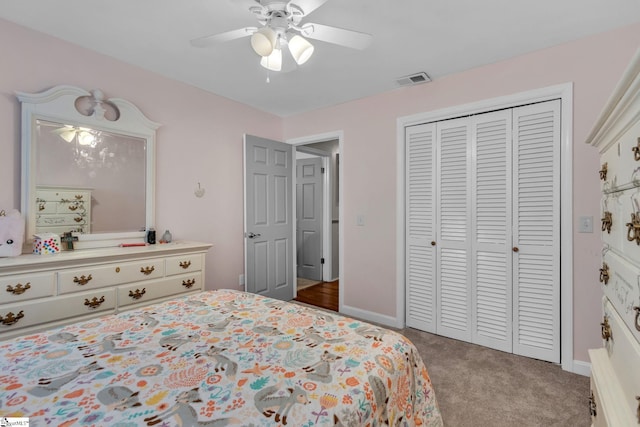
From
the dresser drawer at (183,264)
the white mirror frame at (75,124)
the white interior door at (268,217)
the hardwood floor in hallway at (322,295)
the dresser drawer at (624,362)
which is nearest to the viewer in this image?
the dresser drawer at (624,362)

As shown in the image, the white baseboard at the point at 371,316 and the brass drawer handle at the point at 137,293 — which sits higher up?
the brass drawer handle at the point at 137,293

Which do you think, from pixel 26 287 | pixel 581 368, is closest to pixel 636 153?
pixel 581 368

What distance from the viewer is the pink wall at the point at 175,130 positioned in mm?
2045

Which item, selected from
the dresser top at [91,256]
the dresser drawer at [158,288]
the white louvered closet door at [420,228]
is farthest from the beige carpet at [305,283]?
the dresser top at [91,256]

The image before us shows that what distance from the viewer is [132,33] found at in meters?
2.15

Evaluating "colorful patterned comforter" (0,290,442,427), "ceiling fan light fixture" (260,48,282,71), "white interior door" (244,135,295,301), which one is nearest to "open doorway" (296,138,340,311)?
"white interior door" (244,135,295,301)

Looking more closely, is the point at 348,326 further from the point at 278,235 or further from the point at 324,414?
the point at 278,235

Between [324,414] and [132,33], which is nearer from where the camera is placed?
[324,414]

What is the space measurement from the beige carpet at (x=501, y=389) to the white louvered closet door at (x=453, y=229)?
0.28m

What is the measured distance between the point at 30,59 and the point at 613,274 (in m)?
3.44

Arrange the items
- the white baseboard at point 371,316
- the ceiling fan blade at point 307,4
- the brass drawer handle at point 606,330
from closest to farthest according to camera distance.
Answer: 1. the brass drawer handle at point 606,330
2. the ceiling fan blade at point 307,4
3. the white baseboard at point 371,316

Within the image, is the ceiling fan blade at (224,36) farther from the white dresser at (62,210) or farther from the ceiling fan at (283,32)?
the white dresser at (62,210)

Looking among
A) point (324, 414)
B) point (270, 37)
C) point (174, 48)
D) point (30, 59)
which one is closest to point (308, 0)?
point (270, 37)

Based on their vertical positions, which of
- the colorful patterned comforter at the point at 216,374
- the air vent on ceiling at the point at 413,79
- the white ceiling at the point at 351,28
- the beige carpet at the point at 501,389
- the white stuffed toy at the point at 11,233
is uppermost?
the white ceiling at the point at 351,28
